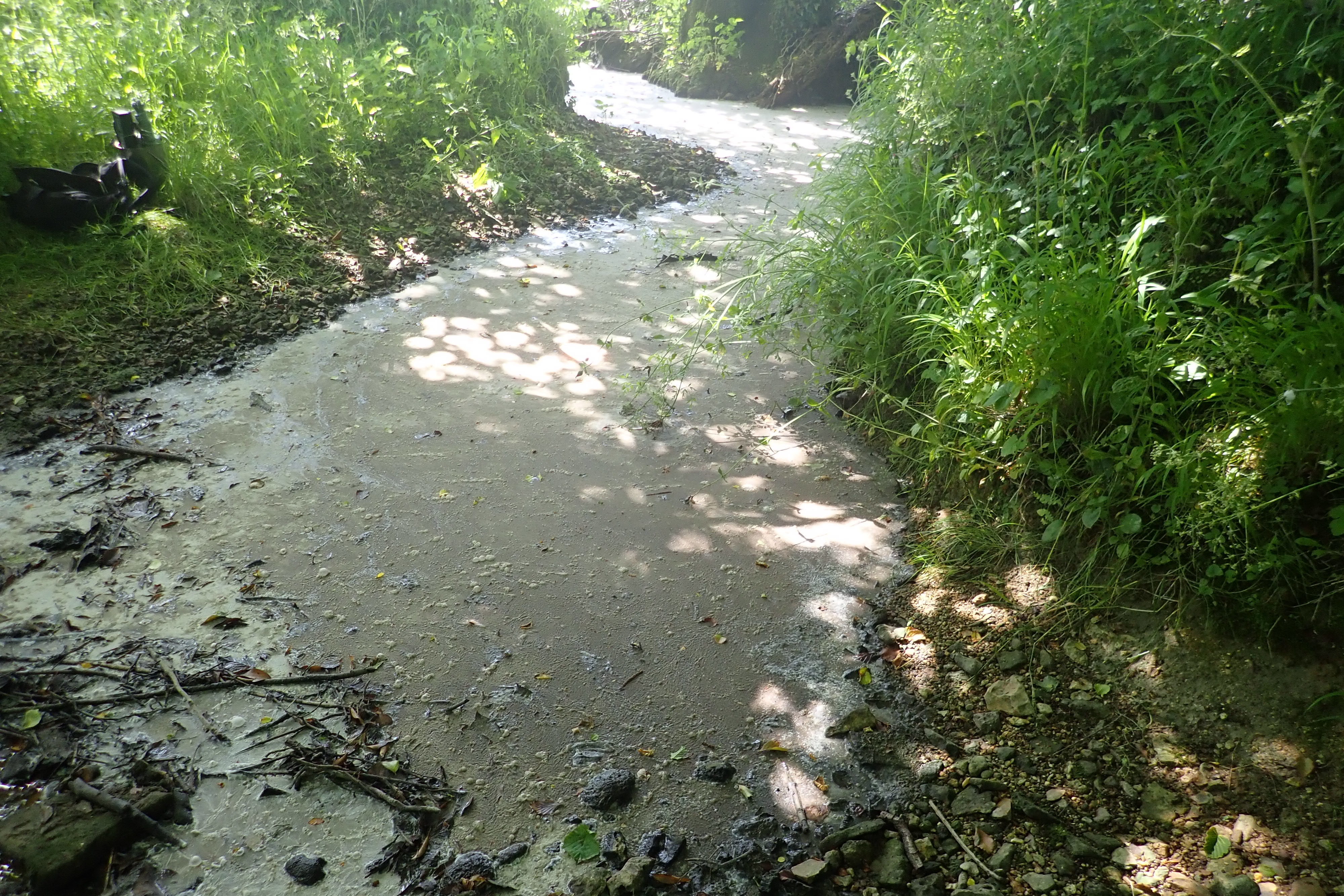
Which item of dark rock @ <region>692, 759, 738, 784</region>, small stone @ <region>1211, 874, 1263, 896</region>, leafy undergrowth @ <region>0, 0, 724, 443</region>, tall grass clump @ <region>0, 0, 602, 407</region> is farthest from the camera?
tall grass clump @ <region>0, 0, 602, 407</region>

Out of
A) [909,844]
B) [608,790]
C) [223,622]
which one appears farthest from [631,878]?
[223,622]

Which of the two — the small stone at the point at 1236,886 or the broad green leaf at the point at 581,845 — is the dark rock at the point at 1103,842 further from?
the broad green leaf at the point at 581,845

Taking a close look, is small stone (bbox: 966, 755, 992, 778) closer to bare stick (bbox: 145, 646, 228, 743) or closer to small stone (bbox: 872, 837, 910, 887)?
small stone (bbox: 872, 837, 910, 887)

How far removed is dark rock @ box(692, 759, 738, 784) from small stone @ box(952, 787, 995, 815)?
532 mm

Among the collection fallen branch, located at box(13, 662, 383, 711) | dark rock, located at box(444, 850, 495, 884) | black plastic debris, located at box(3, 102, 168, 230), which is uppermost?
black plastic debris, located at box(3, 102, 168, 230)

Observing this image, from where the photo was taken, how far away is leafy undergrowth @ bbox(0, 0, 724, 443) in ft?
12.8

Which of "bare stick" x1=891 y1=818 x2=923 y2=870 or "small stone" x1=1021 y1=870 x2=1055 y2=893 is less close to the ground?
"small stone" x1=1021 y1=870 x2=1055 y2=893

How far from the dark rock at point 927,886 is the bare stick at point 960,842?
0.29 ft

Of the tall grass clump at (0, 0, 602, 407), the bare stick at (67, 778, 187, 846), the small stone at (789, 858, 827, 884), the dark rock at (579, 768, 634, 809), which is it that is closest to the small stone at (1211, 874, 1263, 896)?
the small stone at (789, 858, 827, 884)

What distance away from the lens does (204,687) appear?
229 centimetres

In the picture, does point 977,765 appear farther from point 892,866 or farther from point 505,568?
point 505,568

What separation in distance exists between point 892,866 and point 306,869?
4.23 feet

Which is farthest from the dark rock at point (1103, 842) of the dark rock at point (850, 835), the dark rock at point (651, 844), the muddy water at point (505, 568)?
the dark rock at point (651, 844)

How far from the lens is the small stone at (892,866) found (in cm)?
188
